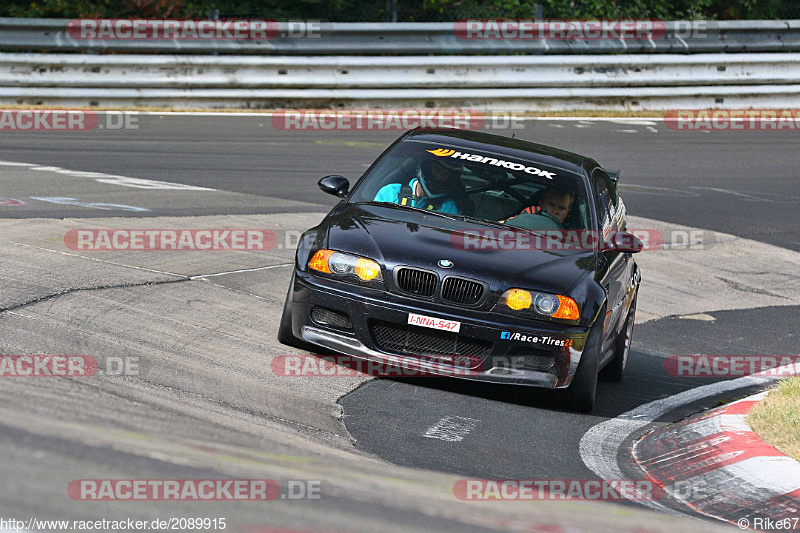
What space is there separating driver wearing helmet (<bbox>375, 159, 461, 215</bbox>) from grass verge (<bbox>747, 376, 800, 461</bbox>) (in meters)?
2.26

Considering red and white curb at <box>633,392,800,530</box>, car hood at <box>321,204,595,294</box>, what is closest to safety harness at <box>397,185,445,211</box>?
car hood at <box>321,204,595,294</box>

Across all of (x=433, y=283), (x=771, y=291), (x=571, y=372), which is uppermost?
(x=433, y=283)

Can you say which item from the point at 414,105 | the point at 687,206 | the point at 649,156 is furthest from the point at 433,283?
the point at 414,105

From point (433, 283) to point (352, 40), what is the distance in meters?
13.3

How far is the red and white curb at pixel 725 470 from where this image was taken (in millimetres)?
4879

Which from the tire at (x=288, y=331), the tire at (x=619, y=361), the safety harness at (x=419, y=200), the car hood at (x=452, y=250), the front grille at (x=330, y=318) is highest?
the safety harness at (x=419, y=200)

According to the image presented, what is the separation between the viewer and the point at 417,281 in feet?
20.6

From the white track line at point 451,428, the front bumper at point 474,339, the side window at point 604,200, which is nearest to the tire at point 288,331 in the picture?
the front bumper at point 474,339

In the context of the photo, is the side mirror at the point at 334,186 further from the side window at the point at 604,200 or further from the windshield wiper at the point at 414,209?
the side window at the point at 604,200

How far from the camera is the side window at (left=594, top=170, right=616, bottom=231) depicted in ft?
24.9

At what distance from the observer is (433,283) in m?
6.26

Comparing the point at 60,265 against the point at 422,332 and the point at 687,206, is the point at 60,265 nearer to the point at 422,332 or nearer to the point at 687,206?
the point at 422,332

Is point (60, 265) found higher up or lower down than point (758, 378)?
higher up

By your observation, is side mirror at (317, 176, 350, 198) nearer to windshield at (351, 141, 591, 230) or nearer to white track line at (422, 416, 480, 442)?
windshield at (351, 141, 591, 230)
